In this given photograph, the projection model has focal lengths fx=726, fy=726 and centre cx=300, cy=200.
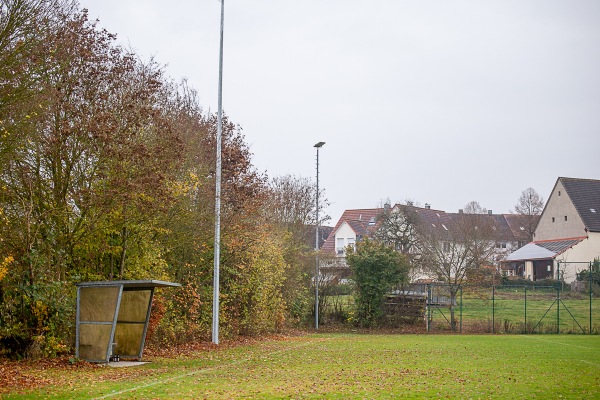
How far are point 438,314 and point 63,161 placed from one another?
2934 cm

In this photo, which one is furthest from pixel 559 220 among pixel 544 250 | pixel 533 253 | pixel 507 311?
pixel 507 311

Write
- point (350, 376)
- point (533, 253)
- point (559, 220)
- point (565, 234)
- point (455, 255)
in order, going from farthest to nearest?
1. point (559, 220)
2. point (565, 234)
3. point (533, 253)
4. point (455, 255)
5. point (350, 376)

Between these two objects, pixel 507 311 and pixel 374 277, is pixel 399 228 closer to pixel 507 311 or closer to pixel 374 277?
pixel 507 311

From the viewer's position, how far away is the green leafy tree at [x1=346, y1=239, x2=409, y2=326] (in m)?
44.2

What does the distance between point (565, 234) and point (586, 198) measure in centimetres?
413

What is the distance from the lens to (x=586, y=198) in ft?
229

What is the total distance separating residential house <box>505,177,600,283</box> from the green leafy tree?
25.0m

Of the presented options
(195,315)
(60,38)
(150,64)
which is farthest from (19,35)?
(195,315)

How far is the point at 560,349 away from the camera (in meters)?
28.0

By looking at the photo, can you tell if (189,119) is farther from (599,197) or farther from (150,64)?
(599,197)

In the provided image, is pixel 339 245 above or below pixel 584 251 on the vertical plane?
above

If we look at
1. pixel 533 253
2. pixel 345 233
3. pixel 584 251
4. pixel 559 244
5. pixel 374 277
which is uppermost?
pixel 345 233

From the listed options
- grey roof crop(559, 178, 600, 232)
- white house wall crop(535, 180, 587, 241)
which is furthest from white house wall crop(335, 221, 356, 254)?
grey roof crop(559, 178, 600, 232)

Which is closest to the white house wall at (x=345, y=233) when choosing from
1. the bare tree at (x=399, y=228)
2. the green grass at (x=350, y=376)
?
the bare tree at (x=399, y=228)
